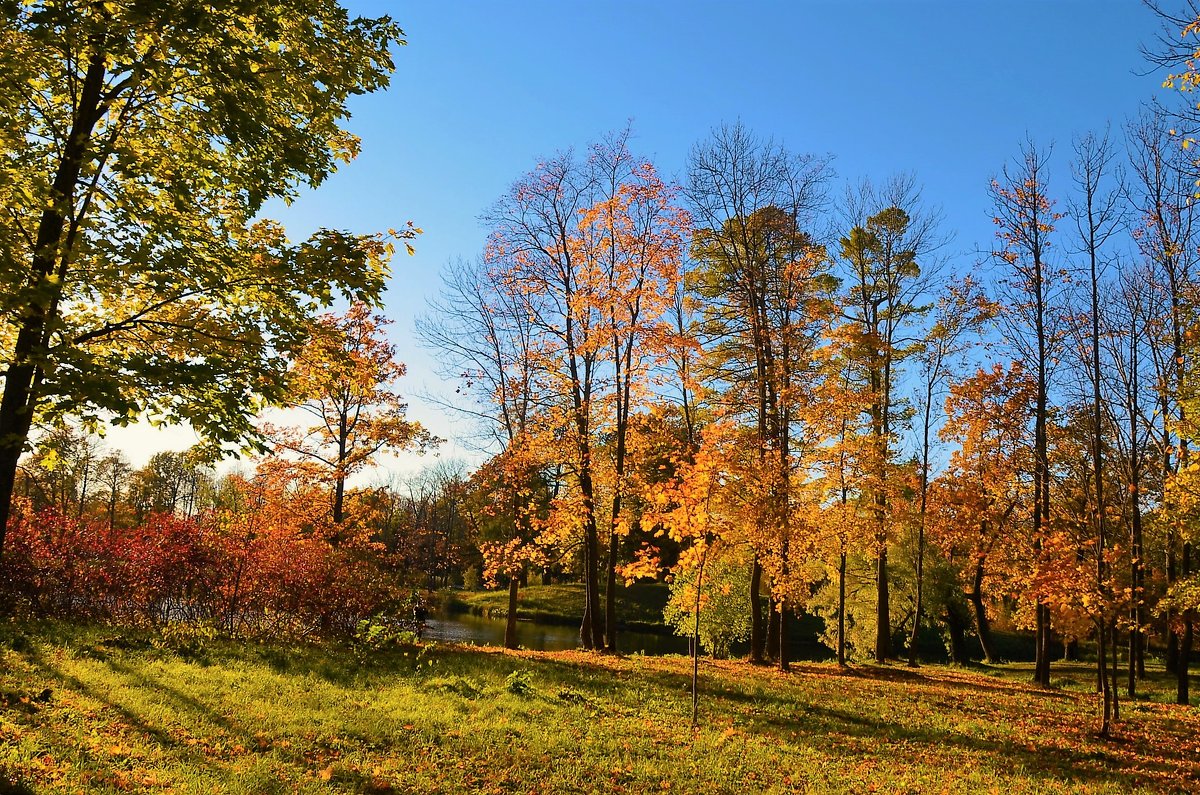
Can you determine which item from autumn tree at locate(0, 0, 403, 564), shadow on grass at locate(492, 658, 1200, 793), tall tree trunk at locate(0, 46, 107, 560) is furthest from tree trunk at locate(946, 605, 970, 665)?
tall tree trunk at locate(0, 46, 107, 560)

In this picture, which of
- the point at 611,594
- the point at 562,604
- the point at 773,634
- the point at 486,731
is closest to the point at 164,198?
the point at 486,731

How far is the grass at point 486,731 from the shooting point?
21.8 ft

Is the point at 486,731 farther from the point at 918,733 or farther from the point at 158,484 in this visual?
the point at 158,484

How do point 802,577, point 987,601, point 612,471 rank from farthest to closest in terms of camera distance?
point 987,601
point 612,471
point 802,577

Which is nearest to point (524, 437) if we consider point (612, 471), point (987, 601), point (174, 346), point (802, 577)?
point (612, 471)

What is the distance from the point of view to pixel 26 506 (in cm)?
1373

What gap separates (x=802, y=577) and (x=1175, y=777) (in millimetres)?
7791

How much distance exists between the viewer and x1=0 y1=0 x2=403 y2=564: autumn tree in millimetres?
5516

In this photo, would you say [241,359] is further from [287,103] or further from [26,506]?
[26,506]

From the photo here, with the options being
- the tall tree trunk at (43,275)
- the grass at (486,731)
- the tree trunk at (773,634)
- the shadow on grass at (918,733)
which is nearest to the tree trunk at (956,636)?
the tree trunk at (773,634)

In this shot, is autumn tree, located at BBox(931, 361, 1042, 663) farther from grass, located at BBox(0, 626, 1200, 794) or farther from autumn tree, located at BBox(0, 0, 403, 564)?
autumn tree, located at BBox(0, 0, 403, 564)

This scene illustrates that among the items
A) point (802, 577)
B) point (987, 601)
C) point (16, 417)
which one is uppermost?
point (16, 417)

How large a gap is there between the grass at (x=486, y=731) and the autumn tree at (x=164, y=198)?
2715 millimetres

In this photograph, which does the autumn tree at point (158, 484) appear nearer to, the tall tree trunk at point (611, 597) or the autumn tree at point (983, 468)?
the tall tree trunk at point (611, 597)
